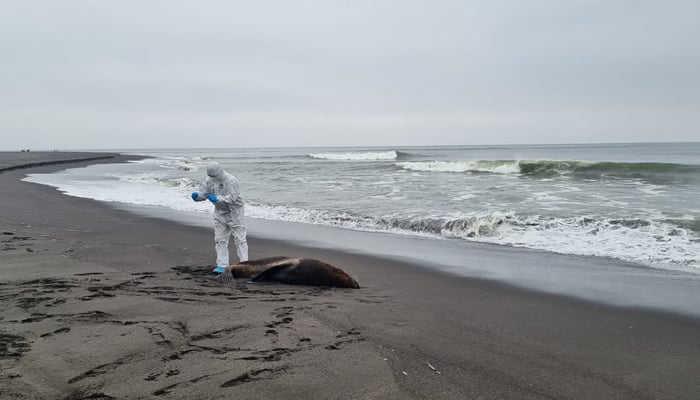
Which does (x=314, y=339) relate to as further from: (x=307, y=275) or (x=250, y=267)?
(x=250, y=267)

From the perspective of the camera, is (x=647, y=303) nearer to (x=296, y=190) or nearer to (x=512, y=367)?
(x=512, y=367)

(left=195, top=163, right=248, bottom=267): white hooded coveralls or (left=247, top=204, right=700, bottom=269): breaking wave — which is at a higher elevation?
(left=195, top=163, right=248, bottom=267): white hooded coveralls

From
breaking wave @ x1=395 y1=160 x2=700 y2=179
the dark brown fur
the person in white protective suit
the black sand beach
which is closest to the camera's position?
the black sand beach

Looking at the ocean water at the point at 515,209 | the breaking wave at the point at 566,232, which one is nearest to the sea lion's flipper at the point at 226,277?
the ocean water at the point at 515,209

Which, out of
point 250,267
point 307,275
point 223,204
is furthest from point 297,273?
point 223,204

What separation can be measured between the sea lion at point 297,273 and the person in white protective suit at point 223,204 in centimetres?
40

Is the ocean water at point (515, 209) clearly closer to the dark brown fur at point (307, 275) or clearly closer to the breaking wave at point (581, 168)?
the breaking wave at point (581, 168)

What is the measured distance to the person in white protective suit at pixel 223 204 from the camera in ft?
22.0

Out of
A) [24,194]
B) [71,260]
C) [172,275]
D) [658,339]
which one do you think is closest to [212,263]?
[172,275]

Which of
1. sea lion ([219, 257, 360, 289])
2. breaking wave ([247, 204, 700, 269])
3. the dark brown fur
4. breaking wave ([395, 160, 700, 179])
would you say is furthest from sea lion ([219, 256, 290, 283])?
breaking wave ([395, 160, 700, 179])

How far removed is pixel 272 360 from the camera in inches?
141

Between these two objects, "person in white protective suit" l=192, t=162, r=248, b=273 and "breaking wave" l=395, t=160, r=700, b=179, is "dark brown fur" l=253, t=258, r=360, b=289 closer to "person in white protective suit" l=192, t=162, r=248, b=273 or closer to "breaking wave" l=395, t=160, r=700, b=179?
"person in white protective suit" l=192, t=162, r=248, b=273

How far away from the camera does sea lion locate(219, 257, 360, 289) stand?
6203mm

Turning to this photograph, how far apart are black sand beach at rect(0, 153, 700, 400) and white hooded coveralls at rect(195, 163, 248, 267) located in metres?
0.46
